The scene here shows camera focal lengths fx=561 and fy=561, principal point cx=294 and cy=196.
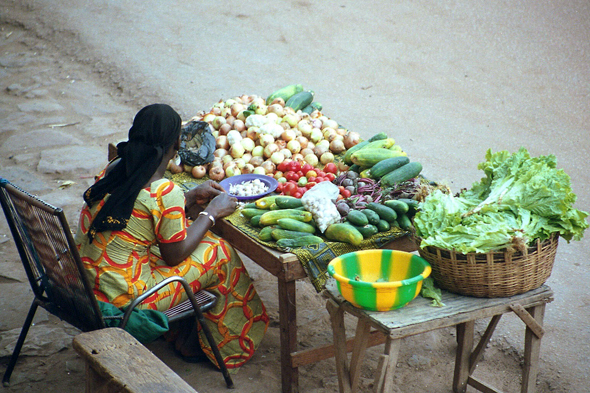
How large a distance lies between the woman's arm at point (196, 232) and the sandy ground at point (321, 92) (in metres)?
0.86

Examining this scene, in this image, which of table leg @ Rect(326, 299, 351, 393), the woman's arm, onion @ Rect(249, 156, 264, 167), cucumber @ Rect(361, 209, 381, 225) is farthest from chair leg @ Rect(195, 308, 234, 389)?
onion @ Rect(249, 156, 264, 167)

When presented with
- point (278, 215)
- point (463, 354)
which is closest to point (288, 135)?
point (278, 215)

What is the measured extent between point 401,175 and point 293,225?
0.91 metres

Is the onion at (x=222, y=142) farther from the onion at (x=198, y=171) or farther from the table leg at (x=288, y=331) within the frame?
the table leg at (x=288, y=331)

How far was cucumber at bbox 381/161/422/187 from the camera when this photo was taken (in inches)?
142

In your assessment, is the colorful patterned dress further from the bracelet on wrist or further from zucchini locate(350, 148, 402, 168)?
zucchini locate(350, 148, 402, 168)

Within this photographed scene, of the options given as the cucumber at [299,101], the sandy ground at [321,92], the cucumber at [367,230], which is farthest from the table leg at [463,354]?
the cucumber at [299,101]

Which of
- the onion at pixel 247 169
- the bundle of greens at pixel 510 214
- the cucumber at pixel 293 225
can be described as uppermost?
the bundle of greens at pixel 510 214

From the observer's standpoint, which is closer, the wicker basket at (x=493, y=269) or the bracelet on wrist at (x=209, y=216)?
the wicker basket at (x=493, y=269)

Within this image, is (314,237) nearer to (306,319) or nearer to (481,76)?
(306,319)

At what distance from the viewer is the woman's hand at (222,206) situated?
3.39 metres

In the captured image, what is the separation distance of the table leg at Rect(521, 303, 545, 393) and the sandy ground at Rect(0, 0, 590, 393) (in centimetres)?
73

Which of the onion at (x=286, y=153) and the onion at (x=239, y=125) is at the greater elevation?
the onion at (x=239, y=125)

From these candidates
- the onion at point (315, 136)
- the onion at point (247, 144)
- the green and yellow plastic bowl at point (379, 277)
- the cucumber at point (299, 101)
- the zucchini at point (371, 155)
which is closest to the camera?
the green and yellow plastic bowl at point (379, 277)
